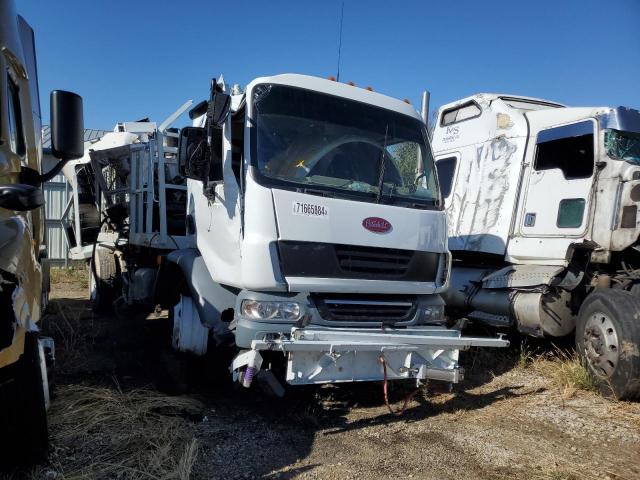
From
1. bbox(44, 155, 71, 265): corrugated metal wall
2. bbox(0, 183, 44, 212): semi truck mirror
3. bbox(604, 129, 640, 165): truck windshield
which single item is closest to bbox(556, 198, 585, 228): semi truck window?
bbox(604, 129, 640, 165): truck windshield

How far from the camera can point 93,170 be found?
8508mm

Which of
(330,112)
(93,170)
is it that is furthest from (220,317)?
(93,170)

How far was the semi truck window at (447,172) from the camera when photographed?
7359 millimetres

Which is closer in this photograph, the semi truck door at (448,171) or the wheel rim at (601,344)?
the wheel rim at (601,344)

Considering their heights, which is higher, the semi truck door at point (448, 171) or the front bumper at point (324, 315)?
the semi truck door at point (448, 171)

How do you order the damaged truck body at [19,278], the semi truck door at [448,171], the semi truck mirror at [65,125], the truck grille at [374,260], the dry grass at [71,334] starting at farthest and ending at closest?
the semi truck door at [448,171]
the dry grass at [71,334]
the truck grille at [374,260]
the semi truck mirror at [65,125]
the damaged truck body at [19,278]

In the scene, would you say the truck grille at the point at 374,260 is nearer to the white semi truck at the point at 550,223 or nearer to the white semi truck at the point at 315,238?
the white semi truck at the point at 315,238

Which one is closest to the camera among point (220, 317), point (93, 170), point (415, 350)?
point (415, 350)

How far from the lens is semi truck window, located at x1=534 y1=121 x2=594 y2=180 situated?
5777 millimetres

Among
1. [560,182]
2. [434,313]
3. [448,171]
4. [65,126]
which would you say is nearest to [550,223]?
[560,182]

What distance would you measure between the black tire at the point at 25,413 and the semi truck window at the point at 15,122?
4.64 ft

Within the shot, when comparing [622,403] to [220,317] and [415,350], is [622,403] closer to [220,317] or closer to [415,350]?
[415,350]

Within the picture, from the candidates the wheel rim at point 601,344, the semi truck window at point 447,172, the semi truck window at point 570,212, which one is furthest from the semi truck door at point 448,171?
the wheel rim at point 601,344

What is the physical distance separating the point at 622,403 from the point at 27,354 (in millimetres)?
4751
